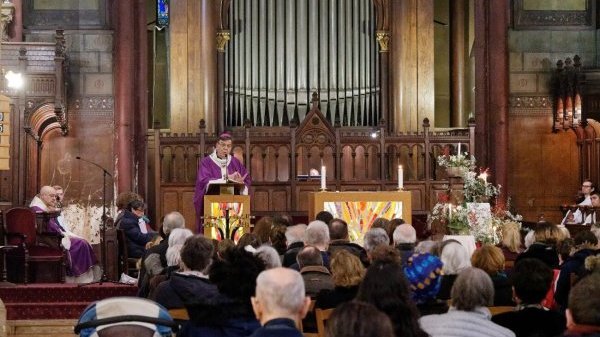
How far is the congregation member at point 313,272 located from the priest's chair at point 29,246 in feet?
20.5

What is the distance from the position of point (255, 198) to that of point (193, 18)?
146 inches

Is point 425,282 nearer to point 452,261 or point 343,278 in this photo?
point 343,278

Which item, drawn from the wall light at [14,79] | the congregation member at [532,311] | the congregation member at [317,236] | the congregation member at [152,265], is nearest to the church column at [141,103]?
the wall light at [14,79]

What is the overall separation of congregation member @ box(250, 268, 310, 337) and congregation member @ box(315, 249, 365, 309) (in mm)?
2301

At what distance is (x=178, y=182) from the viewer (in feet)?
57.3

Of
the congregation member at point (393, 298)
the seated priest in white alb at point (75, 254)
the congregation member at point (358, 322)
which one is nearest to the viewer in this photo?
the congregation member at point (358, 322)

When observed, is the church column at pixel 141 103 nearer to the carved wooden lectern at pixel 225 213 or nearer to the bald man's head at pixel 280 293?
the carved wooden lectern at pixel 225 213

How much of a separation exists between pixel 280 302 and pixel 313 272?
128 inches

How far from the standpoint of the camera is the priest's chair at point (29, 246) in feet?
43.5

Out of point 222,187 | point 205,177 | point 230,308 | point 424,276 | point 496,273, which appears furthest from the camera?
point 205,177

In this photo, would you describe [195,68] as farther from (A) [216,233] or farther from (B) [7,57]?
(A) [216,233]

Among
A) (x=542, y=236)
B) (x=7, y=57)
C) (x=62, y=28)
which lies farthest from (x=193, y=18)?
(x=542, y=236)

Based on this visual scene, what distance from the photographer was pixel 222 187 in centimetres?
1337

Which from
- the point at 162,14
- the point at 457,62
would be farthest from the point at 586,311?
the point at 162,14
